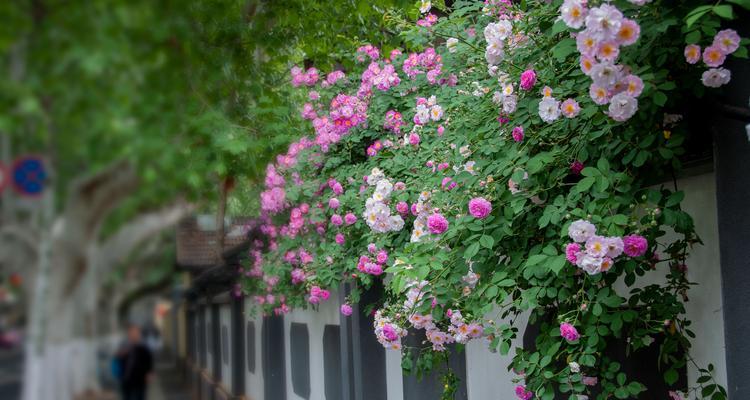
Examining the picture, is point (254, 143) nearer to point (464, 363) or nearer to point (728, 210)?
point (464, 363)

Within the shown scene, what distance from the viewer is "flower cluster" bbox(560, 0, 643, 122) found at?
1.98 m

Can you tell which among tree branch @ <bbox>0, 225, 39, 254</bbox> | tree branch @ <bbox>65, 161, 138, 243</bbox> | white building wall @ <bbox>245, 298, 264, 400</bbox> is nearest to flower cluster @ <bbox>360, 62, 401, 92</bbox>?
tree branch @ <bbox>65, 161, 138, 243</bbox>

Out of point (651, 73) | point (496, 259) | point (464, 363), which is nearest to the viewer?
point (651, 73)

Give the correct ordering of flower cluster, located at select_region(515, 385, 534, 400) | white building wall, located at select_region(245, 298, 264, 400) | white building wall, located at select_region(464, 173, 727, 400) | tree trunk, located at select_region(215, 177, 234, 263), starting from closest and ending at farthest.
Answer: white building wall, located at select_region(464, 173, 727, 400)
flower cluster, located at select_region(515, 385, 534, 400)
tree trunk, located at select_region(215, 177, 234, 263)
white building wall, located at select_region(245, 298, 264, 400)

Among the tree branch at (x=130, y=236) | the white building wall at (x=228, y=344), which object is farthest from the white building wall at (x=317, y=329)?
the white building wall at (x=228, y=344)

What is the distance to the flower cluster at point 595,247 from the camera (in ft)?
7.02

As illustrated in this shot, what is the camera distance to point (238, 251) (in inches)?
258

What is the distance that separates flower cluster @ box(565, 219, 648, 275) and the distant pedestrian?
276 centimetres

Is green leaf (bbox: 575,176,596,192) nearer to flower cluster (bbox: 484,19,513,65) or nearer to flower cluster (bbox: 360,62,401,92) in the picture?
flower cluster (bbox: 484,19,513,65)

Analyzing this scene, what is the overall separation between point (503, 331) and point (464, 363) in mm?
1774

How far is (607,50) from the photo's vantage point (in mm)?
2014

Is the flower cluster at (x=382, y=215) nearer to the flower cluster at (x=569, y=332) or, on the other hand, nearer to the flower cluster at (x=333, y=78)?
the flower cluster at (x=569, y=332)

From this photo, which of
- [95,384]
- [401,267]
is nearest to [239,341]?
[95,384]

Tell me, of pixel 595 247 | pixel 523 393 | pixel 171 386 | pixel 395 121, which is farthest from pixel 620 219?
pixel 171 386
